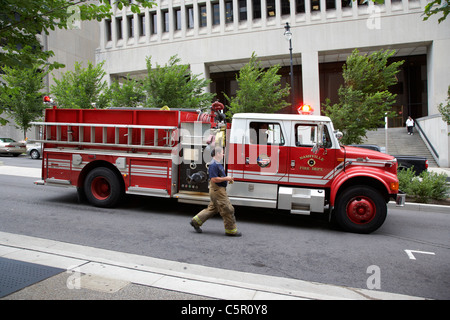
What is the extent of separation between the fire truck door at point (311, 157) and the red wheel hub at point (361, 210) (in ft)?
2.20

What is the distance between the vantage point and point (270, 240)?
6.01 m

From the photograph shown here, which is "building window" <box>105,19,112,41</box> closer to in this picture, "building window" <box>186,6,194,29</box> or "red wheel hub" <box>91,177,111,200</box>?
"building window" <box>186,6,194,29</box>

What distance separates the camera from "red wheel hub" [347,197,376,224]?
6.49 m

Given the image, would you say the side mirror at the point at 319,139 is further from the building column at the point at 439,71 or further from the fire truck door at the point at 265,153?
the building column at the point at 439,71

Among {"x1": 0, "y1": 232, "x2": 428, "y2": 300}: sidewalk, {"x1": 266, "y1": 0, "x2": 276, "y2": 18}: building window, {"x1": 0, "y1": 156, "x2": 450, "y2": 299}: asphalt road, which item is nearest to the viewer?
{"x1": 0, "y1": 232, "x2": 428, "y2": 300}: sidewalk

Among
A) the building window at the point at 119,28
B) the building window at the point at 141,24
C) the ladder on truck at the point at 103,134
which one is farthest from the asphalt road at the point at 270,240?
the building window at the point at 119,28

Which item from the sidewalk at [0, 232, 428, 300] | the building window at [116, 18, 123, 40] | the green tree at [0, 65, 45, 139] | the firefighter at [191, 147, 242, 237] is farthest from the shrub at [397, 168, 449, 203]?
the building window at [116, 18, 123, 40]

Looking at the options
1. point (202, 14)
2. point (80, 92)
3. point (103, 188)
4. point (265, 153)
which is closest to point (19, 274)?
point (103, 188)

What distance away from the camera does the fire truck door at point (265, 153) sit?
6.95 meters

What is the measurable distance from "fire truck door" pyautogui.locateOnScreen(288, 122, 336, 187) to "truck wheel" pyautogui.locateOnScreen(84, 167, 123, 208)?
430 centimetres

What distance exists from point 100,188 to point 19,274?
4.64 metres
